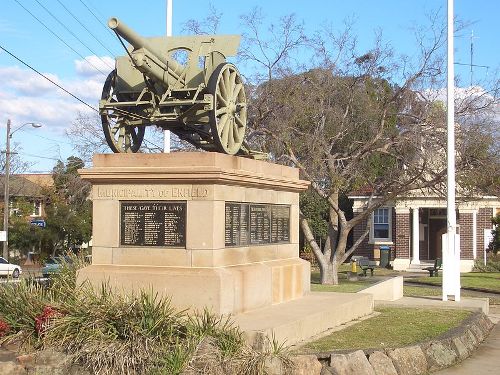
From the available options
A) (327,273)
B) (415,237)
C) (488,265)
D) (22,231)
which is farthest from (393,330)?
(22,231)

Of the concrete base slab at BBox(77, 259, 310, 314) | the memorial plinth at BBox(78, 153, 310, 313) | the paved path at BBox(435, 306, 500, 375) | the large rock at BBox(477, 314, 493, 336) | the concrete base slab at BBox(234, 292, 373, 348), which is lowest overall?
the paved path at BBox(435, 306, 500, 375)

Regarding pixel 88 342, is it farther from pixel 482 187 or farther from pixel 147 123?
pixel 482 187

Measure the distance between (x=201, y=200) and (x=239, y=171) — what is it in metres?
0.79

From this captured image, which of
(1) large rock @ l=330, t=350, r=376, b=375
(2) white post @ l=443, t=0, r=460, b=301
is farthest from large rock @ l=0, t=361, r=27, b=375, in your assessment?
(2) white post @ l=443, t=0, r=460, b=301

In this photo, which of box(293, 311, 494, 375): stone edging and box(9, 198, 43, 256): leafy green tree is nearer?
box(293, 311, 494, 375): stone edging

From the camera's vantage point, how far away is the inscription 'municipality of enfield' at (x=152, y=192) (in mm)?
10266

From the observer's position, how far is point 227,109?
11617mm

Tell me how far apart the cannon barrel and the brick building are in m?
27.2

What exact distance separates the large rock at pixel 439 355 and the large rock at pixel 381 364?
90 centimetres

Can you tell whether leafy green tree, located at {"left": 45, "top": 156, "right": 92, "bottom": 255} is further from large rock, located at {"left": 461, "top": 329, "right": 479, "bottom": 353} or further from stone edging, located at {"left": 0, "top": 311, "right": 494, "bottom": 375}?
stone edging, located at {"left": 0, "top": 311, "right": 494, "bottom": 375}

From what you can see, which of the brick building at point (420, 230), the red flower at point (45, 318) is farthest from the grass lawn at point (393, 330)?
the brick building at point (420, 230)

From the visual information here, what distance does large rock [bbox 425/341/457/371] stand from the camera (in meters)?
9.91

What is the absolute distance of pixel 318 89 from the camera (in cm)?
2220

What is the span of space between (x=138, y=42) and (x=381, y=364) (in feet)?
17.7
